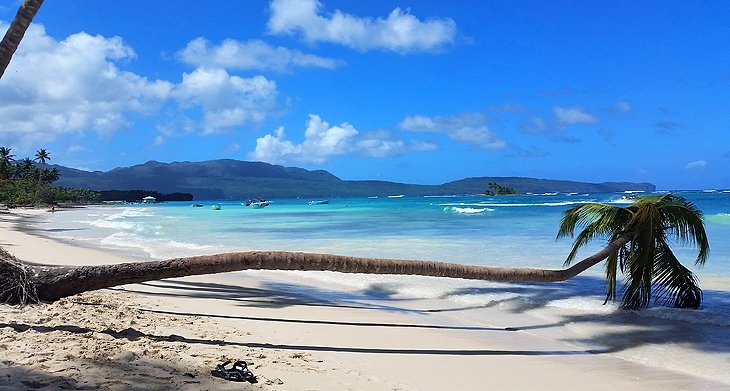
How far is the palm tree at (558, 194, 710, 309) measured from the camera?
308 inches

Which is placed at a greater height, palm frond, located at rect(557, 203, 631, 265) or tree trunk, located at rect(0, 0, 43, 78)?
tree trunk, located at rect(0, 0, 43, 78)

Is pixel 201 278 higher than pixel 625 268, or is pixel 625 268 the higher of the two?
pixel 625 268

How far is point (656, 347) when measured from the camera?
248 inches

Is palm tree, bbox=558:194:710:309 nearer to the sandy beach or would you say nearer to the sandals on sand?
the sandy beach

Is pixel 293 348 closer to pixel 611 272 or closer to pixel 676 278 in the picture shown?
pixel 611 272

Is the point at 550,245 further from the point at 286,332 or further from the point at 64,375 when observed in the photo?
the point at 64,375

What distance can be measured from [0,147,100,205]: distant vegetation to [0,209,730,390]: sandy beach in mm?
73256

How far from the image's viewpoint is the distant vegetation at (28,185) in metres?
83.1

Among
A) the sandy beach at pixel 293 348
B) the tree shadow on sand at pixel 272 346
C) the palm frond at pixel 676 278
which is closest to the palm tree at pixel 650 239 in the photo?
the palm frond at pixel 676 278

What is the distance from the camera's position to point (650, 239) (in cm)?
773

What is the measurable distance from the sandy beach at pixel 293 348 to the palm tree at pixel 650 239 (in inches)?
66.2

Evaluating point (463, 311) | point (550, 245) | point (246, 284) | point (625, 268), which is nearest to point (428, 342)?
point (463, 311)

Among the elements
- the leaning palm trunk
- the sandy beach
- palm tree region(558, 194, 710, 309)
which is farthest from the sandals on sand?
palm tree region(558, 194, 710, 309)

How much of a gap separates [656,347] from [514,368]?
2.21 metres
